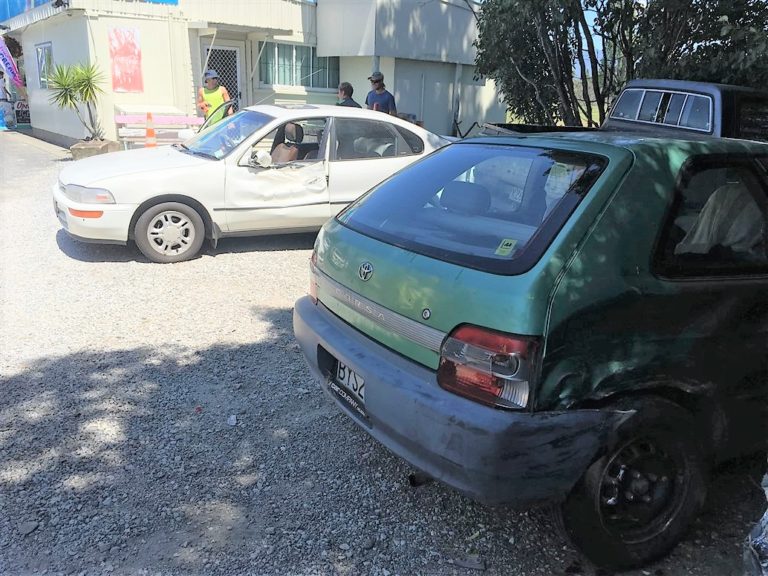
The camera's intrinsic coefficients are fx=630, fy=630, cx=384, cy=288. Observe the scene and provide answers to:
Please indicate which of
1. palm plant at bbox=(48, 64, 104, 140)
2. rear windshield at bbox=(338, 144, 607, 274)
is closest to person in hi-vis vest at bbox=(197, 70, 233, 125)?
palm plant at bbox=(48, 64, 104, 140)

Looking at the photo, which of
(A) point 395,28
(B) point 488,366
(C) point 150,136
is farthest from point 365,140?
(A) point 395,28

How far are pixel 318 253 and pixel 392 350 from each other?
3.06 ft

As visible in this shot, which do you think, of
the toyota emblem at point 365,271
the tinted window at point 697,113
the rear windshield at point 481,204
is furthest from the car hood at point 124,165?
the tinted window at point 697,113

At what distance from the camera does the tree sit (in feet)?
23.2

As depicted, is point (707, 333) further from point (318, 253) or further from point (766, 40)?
point (766, 40)

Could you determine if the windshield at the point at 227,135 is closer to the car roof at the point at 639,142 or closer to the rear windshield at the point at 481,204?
the rear windshield at the point at 481,204

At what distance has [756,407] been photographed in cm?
271

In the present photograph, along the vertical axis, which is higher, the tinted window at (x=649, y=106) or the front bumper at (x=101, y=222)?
the tinted window at (x=649, y=106)

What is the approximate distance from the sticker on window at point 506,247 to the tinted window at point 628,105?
15.9 feet

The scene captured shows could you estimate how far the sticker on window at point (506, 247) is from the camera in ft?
8.04

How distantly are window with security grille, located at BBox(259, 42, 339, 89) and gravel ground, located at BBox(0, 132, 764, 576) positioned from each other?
12.0 m

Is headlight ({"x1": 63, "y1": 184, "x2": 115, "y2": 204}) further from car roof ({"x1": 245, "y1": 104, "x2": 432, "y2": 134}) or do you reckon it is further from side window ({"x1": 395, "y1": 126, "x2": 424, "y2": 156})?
side window ({"x1": 395, "y1": 126, "x2": 424, "y2": 156})

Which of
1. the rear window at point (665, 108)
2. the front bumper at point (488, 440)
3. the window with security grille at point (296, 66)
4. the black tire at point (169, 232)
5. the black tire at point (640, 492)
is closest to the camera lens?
the front bumper at point (488, 440)

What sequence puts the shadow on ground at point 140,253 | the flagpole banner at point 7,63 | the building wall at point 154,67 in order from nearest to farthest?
the shadow on ground at point 140,253, the building wall at point 154,67, the flagpole banner at point 7,63
